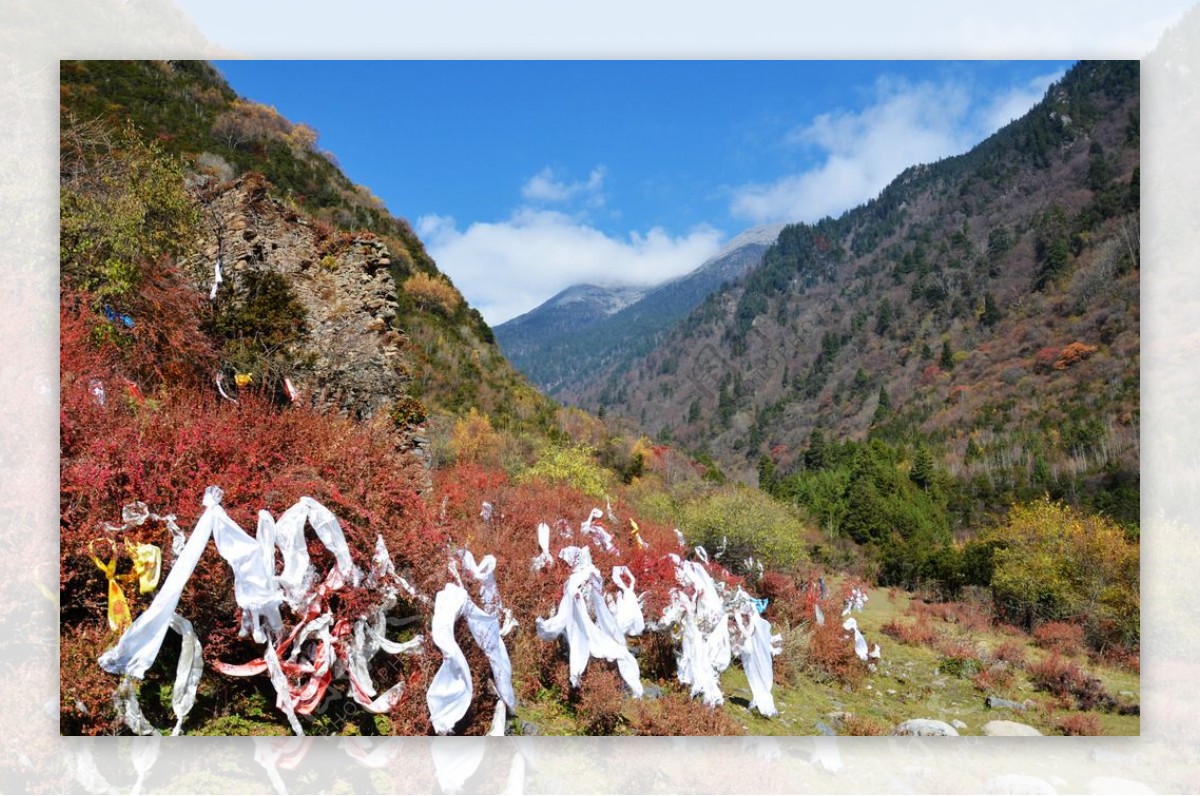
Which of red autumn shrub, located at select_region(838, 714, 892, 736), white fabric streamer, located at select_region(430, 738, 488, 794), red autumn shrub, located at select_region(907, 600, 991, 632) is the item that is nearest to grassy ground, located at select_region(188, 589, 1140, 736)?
red autumn shrub, located at select_region(838, 714, 892, 736)

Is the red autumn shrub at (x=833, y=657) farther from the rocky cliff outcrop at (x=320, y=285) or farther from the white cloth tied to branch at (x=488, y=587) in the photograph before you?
the rocky cliff outcrop at (x=320, y=285)

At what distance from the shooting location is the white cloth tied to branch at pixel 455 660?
3.82 meters

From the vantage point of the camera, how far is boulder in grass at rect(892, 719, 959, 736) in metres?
4.66

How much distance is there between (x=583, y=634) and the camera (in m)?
4.67

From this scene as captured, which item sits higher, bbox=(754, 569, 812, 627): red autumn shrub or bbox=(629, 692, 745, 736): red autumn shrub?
bbox=(629, 692, 745, 736): red autumn shrub

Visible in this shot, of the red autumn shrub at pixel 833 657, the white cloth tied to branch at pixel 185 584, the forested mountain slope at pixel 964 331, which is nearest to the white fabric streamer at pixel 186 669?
the white cloth tied to branch at pixel 185 584

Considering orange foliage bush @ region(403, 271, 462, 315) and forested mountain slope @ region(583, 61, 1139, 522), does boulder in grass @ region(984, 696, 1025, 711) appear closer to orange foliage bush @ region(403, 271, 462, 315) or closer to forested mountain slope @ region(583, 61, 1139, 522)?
forested mountain slope @ region(583, 61, 1139, 522)

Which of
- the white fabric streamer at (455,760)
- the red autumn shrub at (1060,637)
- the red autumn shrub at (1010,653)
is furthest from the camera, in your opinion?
the red autumn shrub at (1010,653)

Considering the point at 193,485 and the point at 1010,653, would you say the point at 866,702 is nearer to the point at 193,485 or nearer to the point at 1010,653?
the point at 1010,653

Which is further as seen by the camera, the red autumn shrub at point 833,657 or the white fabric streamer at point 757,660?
the red autumn shrub at point 833,657

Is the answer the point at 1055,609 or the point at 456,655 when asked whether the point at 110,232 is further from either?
the point at 1055,609

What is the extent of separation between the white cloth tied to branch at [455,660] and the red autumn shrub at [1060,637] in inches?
234

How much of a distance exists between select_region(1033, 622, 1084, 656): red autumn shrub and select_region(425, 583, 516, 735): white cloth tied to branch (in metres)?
5.94

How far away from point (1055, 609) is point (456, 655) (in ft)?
31.0
